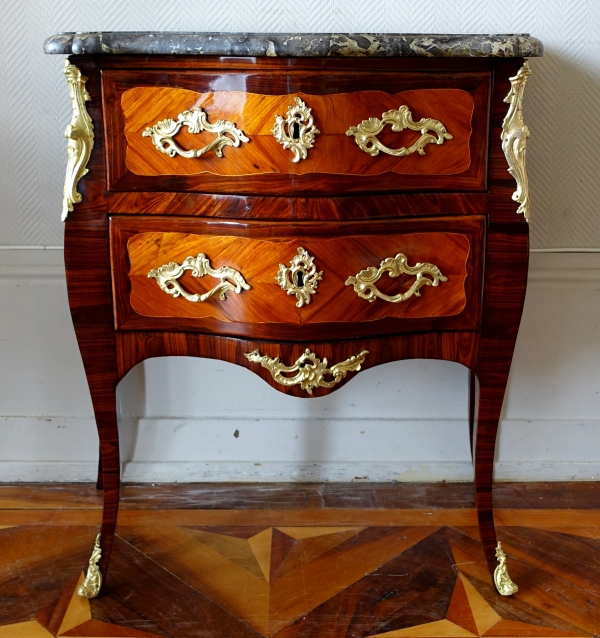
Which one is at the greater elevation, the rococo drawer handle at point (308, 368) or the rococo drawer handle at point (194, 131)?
the rococo drawer handle at point (194, 131)

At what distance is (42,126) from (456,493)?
43.6 inches

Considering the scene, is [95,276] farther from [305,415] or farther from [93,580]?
[305,415]

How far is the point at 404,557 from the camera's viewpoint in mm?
1275

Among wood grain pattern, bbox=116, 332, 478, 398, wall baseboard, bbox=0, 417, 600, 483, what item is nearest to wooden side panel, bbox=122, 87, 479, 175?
wood grain pattern, bbox=116, 332, 478, 398

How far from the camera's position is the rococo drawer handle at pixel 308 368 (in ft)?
3.33

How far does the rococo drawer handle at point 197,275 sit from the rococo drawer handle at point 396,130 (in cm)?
24

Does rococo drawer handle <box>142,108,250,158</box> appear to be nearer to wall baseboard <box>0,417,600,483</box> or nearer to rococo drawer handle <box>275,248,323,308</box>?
rococo drawer handle <box>275,248,323,308</box>

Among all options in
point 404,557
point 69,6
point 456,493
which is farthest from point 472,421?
point 69,6

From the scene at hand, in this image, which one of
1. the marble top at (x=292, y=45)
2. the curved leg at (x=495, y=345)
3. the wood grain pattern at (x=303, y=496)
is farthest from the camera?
the wood grain pattern at (x=303, y=496)

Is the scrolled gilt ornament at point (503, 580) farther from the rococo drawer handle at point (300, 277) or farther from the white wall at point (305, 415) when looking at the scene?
the rococo drawer handle at point (300, 277)

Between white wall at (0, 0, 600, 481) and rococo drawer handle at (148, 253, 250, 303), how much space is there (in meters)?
0.51

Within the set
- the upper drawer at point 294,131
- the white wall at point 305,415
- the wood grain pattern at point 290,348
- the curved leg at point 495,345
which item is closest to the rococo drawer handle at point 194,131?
the upper drawer at point 294,131

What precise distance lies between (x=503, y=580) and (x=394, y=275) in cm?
56

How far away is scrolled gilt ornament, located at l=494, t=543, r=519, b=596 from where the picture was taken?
3.83ft
